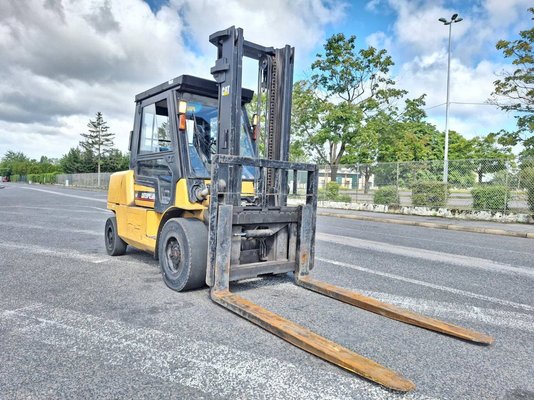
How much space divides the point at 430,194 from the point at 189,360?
58.2 feet

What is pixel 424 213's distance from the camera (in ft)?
60.8

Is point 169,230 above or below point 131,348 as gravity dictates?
above

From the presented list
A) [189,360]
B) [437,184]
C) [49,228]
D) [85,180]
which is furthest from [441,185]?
[85,180]

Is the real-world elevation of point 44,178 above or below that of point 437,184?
below

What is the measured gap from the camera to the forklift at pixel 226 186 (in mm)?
4281

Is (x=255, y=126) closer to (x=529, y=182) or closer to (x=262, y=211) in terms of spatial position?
(x=262, y=211)

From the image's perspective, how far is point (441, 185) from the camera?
59.1 feet

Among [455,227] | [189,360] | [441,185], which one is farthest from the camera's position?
[441,185]

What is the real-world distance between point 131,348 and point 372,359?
6.40ft

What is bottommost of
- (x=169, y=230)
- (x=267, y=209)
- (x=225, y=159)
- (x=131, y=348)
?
(x=131, y=348)

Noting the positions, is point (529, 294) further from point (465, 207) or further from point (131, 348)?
point (465, 207)

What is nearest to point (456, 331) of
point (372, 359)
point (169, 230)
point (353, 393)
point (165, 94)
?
point (372, 359)

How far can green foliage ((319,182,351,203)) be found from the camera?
2298 cm

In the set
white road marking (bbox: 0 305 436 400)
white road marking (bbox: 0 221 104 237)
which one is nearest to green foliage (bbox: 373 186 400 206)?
white road marking (bbox: 0 221 104 237)
